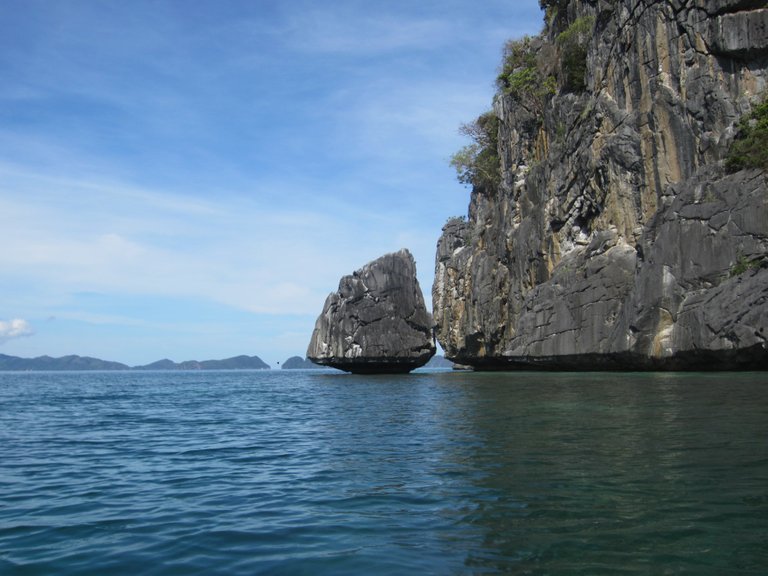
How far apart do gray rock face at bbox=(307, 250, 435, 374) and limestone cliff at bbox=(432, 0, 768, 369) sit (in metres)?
11.6

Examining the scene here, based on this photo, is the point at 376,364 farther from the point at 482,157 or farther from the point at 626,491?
the point at 626,491

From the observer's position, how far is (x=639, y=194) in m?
42.4

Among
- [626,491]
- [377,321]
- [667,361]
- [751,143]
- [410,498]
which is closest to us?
[626,491]

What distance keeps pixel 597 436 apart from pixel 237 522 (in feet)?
27.9

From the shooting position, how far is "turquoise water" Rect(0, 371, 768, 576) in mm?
6309

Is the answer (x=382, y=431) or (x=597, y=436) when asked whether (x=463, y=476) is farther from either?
(x=382, y=431)

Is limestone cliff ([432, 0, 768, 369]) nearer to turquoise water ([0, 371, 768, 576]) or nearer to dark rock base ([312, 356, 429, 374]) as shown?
dark rock base ([312, 356, 429, 374])

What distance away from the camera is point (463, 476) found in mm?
10266

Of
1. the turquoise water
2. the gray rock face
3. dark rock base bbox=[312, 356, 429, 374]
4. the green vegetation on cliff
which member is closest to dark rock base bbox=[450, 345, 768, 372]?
the green vegetation on cliff

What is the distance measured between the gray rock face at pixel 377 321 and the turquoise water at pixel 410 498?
50033mm

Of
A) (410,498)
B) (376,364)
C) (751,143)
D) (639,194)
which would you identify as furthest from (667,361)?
(376,364)

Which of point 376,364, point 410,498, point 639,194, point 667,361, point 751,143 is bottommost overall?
point 410,498

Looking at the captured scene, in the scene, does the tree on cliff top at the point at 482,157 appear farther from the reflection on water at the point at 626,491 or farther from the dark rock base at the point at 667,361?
the reflection on water at the point at 626,491

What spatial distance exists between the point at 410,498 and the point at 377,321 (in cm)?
5985
